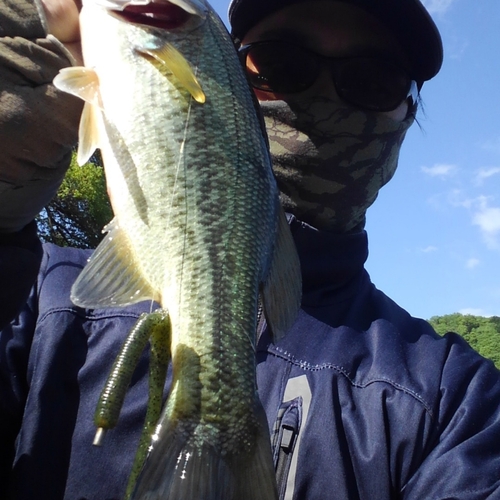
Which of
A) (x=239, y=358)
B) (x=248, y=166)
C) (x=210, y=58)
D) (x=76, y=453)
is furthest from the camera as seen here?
(x=76, y=453)

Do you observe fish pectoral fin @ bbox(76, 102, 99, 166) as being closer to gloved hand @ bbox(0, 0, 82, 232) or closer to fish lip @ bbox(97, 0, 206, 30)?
gloved hand @ bbox(0, 0, 82, 232)

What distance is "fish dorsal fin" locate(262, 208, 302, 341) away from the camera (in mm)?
1550

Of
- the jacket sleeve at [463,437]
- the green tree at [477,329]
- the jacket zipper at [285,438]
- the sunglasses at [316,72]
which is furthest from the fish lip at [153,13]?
the green tree at [477,329]

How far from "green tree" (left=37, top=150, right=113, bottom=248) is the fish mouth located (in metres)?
11.8

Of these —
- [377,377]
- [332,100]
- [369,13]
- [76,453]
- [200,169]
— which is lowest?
[76,453]

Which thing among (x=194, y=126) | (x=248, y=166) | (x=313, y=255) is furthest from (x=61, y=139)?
(x=313, y=255)

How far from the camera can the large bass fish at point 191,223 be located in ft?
4.17

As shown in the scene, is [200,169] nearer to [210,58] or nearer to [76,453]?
[210,58]

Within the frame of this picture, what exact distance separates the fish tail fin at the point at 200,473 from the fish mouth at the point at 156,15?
1.20 m

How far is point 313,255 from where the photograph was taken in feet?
8.83

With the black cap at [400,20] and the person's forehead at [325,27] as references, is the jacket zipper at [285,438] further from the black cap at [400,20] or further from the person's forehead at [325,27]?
the black cap at [400,20]

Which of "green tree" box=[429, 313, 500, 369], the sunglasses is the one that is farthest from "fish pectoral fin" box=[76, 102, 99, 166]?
"green tree" box=[429, 313, 500, 369]

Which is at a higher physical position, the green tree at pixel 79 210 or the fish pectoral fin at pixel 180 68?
the green tree at pixel 79 210

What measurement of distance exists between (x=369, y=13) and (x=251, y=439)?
7.27 ft
